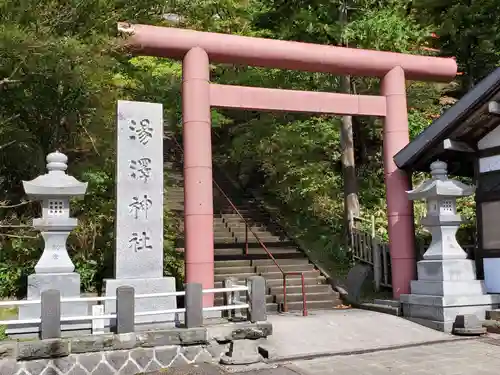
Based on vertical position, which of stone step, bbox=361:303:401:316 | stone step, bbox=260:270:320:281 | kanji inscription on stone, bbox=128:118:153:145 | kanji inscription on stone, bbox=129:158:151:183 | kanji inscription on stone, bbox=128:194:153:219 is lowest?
stone step, bbox=361:303:401:316

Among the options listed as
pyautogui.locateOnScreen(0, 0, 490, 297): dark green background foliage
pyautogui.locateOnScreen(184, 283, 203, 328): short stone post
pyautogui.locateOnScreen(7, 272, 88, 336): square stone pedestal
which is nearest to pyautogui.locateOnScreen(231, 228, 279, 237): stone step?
pyautogui.locateOnScreen(0, 0, 490, 297): dark green background foliage

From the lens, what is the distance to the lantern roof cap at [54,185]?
8633mm

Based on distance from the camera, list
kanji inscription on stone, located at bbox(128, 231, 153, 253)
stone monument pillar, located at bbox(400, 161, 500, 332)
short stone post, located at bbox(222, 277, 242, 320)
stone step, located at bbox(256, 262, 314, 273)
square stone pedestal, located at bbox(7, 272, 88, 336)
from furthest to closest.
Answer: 1. stone step, located at bbox(256, 262, 314, 273)
2. stone monument pillar, located at bbox(400, 161, 500, 332)
3. short stone post, located at bbox(222, 277, 242, 320)
4. kanji inscription on stone, located at bbox(128, 231, 153, 253)
5. square stone pedestal, located at bbox(7, 272, 88, 336)

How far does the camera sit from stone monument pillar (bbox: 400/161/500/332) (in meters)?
10.3

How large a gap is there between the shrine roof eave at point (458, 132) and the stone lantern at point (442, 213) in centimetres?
59

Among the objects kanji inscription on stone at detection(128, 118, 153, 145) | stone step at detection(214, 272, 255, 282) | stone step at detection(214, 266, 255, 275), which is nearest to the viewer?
kanji inscription on stone at detection(128, 118, 153, 145)

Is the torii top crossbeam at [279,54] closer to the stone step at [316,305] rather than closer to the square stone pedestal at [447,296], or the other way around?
the square stone pedestal at [447,296]

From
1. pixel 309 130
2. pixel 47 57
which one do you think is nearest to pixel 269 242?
pixel 309 130

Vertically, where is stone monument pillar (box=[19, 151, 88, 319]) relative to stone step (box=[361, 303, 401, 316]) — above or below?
above

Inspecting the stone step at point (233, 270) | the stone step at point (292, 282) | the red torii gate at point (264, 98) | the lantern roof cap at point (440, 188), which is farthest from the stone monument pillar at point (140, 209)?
the lantern roof cap at point (440, 188)

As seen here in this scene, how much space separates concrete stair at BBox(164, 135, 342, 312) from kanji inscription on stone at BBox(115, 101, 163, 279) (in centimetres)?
235

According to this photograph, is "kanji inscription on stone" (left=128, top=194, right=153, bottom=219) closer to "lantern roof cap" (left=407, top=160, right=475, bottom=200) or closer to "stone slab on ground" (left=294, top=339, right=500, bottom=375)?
"stone slab on ground" (left=294, top=339, right=500, bottom=375)

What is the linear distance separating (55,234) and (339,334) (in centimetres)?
555

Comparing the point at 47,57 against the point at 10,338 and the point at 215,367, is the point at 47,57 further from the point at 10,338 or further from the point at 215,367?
the point at 215,367
